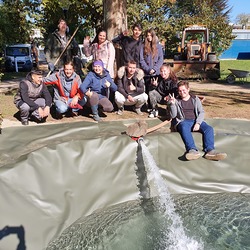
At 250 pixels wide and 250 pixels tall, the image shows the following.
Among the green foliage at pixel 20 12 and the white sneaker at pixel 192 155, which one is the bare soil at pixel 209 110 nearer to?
the white sneaker at pixel 192 155

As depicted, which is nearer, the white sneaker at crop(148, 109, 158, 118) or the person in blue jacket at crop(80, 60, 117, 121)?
the person in blue jacket at crop(80, 60, 117, 121)

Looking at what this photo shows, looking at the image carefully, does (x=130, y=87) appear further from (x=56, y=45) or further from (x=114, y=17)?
(x=114, y=17)

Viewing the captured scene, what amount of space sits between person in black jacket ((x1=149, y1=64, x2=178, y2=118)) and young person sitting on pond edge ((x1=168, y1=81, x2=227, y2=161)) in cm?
57

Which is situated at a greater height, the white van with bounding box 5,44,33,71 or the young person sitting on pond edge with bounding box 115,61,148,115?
the white van with bounding box 5,44,33,71

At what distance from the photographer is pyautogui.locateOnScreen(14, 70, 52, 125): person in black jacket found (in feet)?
16.1

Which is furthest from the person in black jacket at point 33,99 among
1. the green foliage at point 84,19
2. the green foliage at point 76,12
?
the green foliage at point 76,12

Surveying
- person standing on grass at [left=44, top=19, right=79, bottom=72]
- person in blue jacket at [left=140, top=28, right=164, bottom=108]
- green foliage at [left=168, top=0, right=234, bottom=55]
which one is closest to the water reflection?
person in blue jacket at [left=140, top=28, right=164, bottom=108]

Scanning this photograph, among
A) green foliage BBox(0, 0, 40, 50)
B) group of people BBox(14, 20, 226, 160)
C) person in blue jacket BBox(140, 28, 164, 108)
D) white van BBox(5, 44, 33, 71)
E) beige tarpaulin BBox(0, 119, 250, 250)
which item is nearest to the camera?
beige tarpaulin BBox(0, 119, 250, 250)

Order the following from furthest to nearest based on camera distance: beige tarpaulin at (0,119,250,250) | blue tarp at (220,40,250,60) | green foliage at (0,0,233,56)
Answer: blue tarp at (220,40,250,60) → green foliage at (0,0,233,56) → beige tarpaulin at (0,119,250,250)

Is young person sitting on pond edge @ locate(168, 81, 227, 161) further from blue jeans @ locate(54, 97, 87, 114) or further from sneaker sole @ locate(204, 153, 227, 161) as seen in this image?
blue jeans @ locate(54, 97, 87, 114)

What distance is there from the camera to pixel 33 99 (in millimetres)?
5070

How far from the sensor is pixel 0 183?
3.33m

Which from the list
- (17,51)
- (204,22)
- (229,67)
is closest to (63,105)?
(229,67)

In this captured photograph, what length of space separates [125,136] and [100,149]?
0.38m
